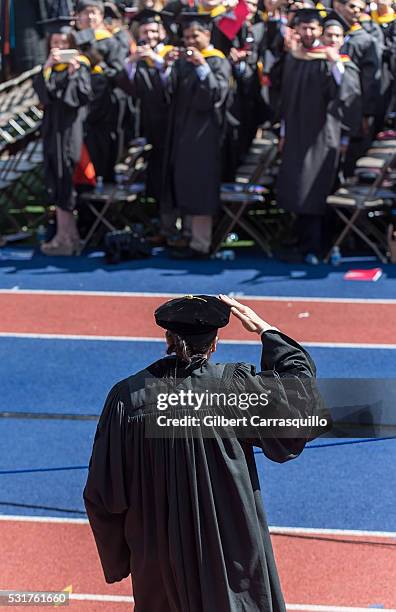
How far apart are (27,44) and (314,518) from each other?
10.6 m

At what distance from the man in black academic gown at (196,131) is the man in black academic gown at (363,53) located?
1311 mm

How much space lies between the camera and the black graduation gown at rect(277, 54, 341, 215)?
10.4m

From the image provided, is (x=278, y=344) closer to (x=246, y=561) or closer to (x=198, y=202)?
(x=246, y=561)

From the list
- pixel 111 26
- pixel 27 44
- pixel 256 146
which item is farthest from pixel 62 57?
pixel 27 44

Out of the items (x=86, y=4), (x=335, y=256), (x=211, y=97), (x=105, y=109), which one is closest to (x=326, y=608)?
(x=335, y=256)

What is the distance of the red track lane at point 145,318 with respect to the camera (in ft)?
27.8

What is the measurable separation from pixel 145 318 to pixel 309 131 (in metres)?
2.73

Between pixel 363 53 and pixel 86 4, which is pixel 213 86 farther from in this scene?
pixel 86 4

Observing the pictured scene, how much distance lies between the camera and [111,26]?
12188mm

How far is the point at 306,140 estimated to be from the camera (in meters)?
10.5

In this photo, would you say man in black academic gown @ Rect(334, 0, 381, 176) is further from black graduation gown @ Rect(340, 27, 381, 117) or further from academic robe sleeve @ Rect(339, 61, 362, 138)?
academic robe sleeve @ Rect(339, 61, 362, 138)

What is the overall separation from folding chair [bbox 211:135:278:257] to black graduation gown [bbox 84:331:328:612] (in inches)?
286

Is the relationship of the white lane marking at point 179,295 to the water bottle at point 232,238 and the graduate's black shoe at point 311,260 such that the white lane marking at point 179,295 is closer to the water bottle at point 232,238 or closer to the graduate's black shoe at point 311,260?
the graduate's black shoe at point 311,260

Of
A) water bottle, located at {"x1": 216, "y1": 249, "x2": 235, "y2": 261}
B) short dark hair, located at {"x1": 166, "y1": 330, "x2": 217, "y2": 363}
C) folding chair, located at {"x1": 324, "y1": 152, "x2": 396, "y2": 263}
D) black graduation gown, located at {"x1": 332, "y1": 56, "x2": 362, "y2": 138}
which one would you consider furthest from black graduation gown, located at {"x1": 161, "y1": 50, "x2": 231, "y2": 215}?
short dark hair, located at {"x1": 166, "y1": 330, "x2": 217, "y2": 363}
